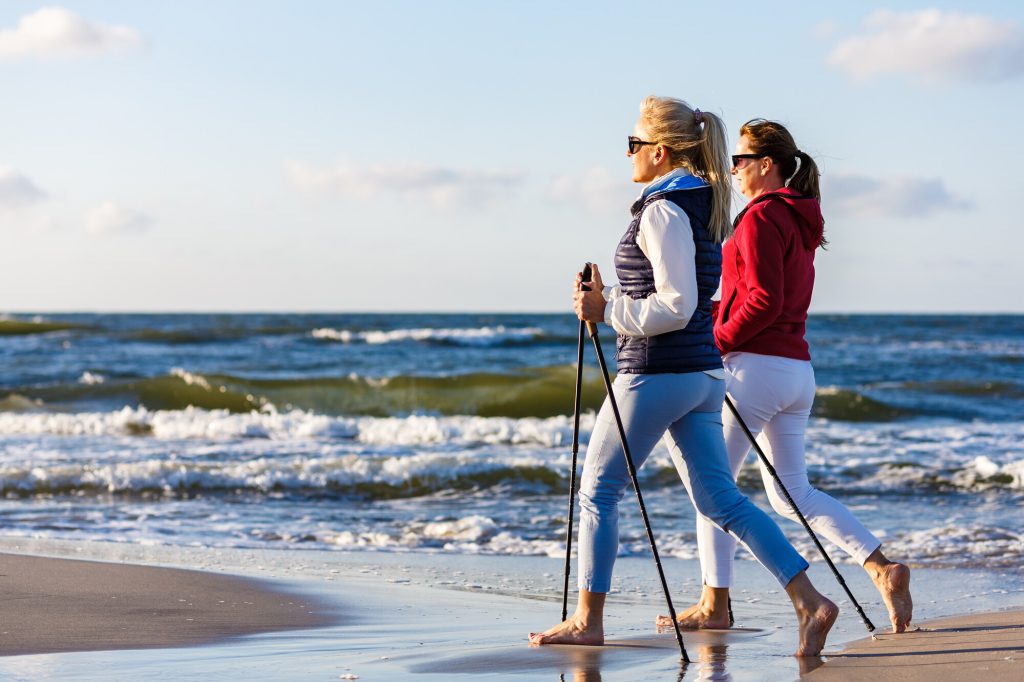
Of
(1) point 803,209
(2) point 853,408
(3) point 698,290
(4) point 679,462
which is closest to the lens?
(3) point 698,290

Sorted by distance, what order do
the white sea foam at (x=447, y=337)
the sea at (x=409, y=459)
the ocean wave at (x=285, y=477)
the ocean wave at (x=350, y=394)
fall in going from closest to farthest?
the sea at (x=409, y=459) → the ocean wave at (x=285, y=477) → the ocean wave at (x=350, y=394) → the white sea foam at (x=447, y=337)

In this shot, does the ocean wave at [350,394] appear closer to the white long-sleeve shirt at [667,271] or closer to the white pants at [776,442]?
the white pants at [776,442]

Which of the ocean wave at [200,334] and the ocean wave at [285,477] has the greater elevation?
the ocean wave at [200,334]

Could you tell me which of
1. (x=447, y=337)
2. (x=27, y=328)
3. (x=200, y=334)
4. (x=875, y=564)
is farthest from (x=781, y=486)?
(x=27, y=328)

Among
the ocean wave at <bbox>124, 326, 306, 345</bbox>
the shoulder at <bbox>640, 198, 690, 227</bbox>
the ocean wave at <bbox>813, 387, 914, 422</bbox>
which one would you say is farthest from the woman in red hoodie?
the ocean wave at <bbox>124, 326, 306, 345</bbox>

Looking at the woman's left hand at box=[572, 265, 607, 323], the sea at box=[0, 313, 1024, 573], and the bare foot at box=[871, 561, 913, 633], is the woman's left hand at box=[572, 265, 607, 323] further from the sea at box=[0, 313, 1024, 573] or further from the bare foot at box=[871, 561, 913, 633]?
the sea at box=[0, 313, 1024, 573]

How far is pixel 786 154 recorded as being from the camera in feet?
12.8

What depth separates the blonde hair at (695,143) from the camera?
3.34m

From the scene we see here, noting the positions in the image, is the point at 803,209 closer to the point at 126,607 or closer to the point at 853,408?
the point at 126,607

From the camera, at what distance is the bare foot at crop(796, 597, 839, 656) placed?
3.34 meters

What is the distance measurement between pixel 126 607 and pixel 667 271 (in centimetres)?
258

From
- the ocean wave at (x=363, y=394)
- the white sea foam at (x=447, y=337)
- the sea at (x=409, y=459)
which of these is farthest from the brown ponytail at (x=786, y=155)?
the white sea foam at (x=447, y=337)

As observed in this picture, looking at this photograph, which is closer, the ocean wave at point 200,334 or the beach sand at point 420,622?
the beach sand at point 420,622

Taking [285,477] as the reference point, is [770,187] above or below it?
above
